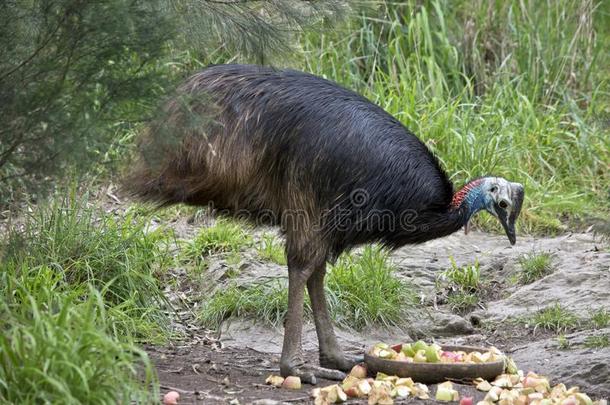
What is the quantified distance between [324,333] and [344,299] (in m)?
0.97

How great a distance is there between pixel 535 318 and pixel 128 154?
316cm

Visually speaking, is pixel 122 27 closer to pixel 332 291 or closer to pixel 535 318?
pixel 332 291

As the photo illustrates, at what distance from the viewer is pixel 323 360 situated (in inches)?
226

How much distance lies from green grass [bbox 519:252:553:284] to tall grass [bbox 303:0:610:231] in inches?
33.0

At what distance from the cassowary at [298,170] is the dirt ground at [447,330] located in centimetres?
48

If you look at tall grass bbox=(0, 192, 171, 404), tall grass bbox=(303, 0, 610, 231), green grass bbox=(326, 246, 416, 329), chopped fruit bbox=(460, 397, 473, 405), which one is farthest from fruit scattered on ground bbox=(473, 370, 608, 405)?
tall grass bbox=(303, 0, 610, 231)

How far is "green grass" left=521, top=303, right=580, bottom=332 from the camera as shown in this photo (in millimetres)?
6508

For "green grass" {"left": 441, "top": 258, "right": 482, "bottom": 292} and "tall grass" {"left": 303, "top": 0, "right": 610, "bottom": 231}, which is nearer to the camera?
"green grass" {"left": 441, "top": 258, "right": 482, "bottom": 292}

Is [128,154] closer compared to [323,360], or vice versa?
[128,154]

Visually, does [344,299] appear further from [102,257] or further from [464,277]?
[102,257]

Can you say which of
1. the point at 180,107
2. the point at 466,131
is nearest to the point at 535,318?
the point at 466,131

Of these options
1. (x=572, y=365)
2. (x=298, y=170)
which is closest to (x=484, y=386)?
(x=572, y=365)
